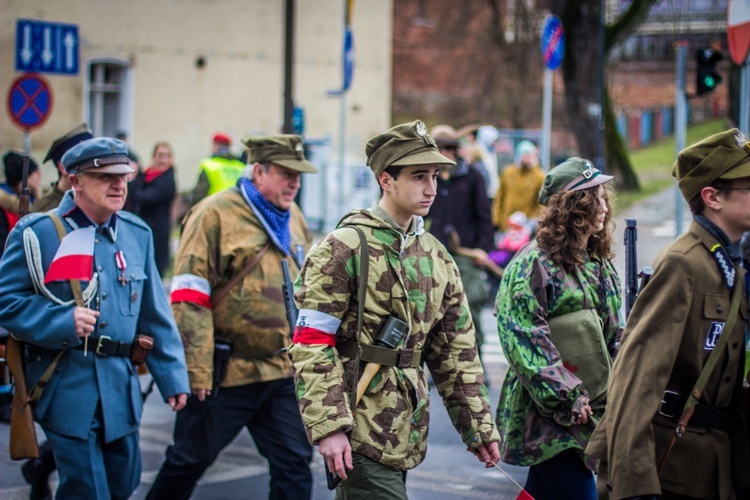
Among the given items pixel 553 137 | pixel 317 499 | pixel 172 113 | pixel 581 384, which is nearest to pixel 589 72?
pixel 172 113

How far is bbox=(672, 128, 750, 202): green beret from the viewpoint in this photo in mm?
3768

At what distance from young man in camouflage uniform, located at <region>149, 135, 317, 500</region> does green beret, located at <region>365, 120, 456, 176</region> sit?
150cm

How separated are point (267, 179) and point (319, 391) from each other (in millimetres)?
2037

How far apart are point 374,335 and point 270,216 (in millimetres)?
1733

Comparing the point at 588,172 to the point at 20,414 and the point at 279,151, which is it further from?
the point at 20,414

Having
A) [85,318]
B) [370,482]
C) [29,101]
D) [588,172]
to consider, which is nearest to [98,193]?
[85,318]

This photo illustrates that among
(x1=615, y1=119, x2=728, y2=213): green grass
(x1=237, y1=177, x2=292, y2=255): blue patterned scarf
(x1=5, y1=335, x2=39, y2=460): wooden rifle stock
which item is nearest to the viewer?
(x1=5, y1=335, x2=39, y2=460): wooden rifle stock

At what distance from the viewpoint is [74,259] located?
4.78 m

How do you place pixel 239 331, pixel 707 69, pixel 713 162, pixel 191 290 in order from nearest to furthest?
pixel 713 162 → pixel 191 290 → pixel 239 331 → pixel 707 69

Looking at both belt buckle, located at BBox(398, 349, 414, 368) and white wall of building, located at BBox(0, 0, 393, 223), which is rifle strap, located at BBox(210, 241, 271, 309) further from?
white wall of building, located at BBox(0, 0, 393, 223)

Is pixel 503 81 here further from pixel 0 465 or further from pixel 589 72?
pixel 0 465

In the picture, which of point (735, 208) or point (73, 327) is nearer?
point (735, 208)

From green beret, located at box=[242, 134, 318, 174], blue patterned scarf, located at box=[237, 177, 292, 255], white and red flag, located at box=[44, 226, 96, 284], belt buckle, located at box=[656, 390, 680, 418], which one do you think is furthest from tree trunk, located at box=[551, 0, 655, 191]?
belt buckle, located at box=[656, 390, 680, 418]

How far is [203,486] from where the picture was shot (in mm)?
6750
